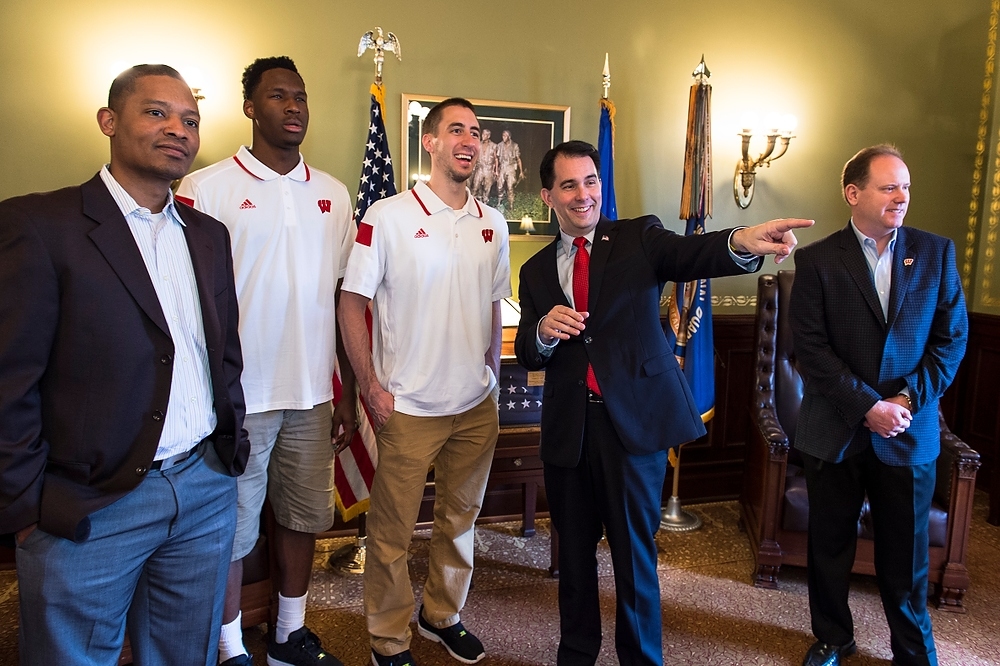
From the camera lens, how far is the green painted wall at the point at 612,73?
3141 millimetres

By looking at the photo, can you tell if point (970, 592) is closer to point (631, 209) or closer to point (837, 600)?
point (837, 600)

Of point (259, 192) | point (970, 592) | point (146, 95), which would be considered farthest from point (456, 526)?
point (970, 592)

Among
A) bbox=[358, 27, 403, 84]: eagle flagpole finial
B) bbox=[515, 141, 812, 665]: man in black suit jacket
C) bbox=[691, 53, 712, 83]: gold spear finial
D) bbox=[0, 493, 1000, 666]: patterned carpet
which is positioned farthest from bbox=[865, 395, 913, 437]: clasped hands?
bbox=[358, 27, 403, 84]: eagle flagpole finial

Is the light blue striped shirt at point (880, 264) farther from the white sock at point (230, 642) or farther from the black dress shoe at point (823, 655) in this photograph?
the white sock at point (230, 642)

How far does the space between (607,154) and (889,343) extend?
1911mm

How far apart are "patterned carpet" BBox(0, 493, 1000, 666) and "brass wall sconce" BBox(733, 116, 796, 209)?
2.02 meters

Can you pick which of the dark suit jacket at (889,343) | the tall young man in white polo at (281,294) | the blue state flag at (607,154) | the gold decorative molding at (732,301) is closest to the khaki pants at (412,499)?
the tall young man in white polo at (281,294)

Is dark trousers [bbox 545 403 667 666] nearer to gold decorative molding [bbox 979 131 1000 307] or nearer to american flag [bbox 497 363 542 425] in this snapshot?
american flag [bbox 497 363 542 425]

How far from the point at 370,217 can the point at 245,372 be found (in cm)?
63

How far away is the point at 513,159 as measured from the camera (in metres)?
3.72

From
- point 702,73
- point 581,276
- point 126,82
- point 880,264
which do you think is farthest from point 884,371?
point 126,82

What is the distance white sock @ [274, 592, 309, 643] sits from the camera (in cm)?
235

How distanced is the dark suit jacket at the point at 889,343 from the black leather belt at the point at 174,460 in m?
1.93

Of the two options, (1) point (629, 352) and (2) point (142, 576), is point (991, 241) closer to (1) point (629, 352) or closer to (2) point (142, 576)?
(1) point (629, 352)
